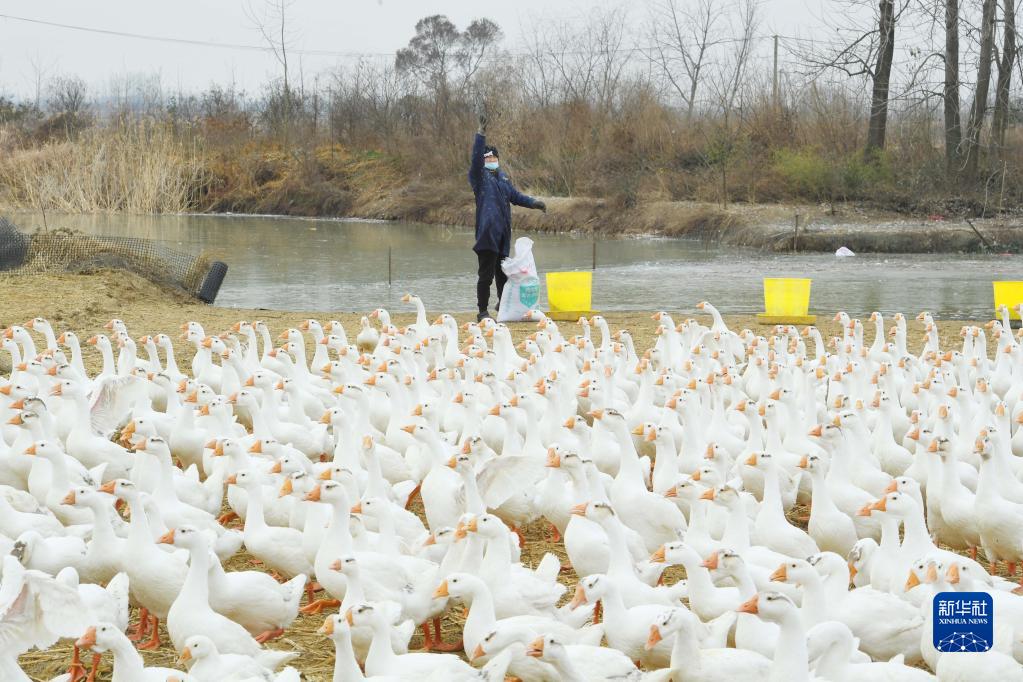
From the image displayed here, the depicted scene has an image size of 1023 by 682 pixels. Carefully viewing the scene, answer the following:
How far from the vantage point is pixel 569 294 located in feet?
40.1

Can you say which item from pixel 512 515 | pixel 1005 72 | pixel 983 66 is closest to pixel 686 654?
pixel 512 515

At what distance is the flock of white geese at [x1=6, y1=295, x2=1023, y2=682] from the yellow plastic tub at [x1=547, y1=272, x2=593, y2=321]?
399 centimetres

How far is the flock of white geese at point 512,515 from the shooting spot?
12.3 ft

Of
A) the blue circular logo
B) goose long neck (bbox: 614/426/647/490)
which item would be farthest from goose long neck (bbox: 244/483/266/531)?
the blue circular logo

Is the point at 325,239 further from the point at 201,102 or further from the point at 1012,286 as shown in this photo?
the point at 201,102

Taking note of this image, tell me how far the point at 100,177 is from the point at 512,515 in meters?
20.7

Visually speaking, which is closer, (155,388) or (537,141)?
(155,388)

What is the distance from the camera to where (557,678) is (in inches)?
145

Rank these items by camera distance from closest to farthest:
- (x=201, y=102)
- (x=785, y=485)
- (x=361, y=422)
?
(x=785, y=485)
(x=361, y=422)
(x=201, y=102)

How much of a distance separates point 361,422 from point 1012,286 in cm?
807

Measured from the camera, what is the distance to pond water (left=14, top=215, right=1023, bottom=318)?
48.2 feet

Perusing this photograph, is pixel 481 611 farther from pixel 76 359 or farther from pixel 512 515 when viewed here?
pixel 76 359

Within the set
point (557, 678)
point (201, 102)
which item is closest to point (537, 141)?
point (201, 102)

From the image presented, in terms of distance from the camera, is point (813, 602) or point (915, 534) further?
point (915, 534)
